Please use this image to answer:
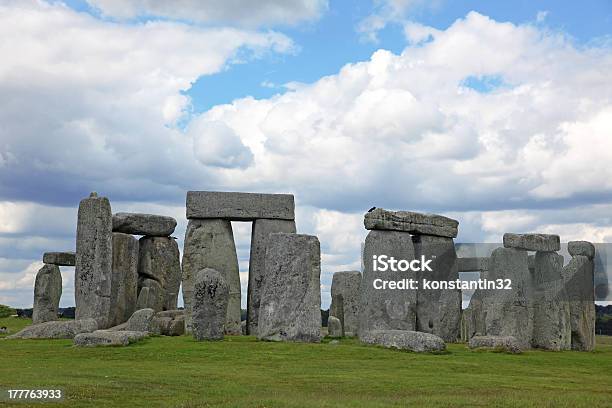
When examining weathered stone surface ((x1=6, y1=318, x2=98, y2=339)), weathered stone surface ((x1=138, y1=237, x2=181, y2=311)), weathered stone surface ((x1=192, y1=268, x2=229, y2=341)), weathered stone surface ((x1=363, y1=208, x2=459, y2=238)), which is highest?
weathered stone surface ((x1=363, y1=208, x2=459, y2=238))

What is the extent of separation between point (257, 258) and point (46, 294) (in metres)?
8.15

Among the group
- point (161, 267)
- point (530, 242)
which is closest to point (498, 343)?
point (530, 242)

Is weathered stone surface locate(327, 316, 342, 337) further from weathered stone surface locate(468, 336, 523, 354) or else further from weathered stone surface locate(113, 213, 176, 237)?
weathered stone surface locate(113, 213, 176, 237)

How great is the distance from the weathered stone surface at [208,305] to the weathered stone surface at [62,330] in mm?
3558

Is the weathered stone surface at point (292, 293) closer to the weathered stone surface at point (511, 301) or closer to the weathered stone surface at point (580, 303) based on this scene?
the weathered stone surface at point (511, 301)

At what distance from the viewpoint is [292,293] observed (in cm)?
2208

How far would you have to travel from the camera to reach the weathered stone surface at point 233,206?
1065 inches

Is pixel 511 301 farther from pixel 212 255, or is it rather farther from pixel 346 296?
pixel 212 255

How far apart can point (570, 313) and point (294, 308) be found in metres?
8.15

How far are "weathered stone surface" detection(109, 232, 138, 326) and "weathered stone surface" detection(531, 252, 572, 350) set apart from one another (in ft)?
39.7

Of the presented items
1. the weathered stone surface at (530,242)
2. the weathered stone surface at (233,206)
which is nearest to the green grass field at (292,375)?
the weathered stone surface at (530,242)

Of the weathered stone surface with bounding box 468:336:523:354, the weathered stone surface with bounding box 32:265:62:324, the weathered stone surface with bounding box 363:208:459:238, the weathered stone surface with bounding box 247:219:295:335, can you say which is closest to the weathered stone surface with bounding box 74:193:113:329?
the weathered stone surface with bounding box 247:219:295:335

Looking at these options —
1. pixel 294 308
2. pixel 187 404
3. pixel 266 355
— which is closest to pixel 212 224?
pixel 294 308

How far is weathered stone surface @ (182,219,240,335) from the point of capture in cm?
2686
